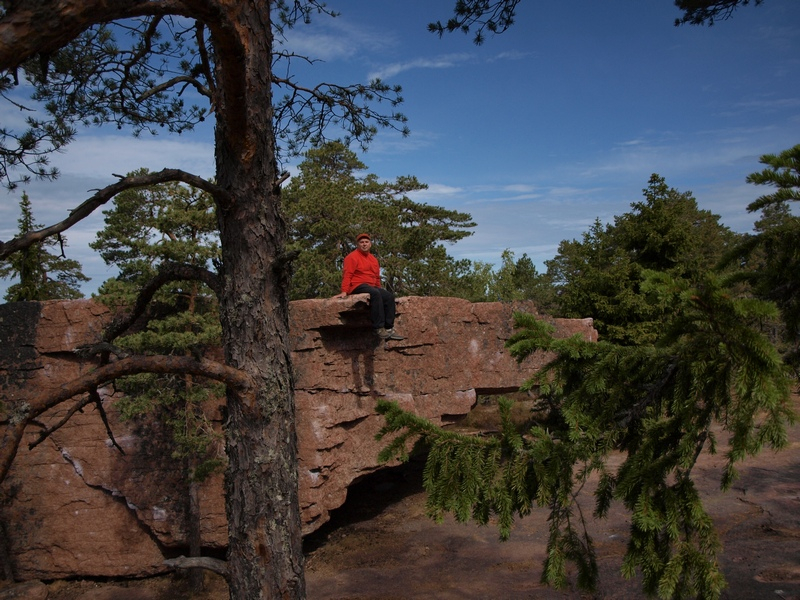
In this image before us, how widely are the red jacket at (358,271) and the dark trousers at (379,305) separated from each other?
8cm

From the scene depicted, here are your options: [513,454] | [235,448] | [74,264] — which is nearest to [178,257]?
[235,448]

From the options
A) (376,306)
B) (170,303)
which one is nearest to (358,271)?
(376,306)

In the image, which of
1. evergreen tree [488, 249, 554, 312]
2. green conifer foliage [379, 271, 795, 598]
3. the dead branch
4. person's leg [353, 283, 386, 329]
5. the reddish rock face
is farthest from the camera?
evergreen tree [488, 249, 554, 312]

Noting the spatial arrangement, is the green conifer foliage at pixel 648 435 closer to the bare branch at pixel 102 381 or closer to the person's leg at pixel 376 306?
the bare branch at pixel 102 381

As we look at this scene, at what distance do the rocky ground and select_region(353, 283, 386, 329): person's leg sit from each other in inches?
133

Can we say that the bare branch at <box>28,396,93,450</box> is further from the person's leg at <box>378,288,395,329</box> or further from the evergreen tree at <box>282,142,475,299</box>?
the evergreen tree at <box>282,142,475,299</box>

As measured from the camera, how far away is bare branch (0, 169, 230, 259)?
299 centimetres

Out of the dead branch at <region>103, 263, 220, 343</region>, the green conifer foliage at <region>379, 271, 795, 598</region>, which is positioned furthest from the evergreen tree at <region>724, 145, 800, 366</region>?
the dead branch at <region>103, 263, 220, 343</region>

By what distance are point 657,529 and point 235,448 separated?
2.64 metres

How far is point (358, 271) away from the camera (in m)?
8.10

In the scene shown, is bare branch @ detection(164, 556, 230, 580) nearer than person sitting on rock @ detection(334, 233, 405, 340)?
Yes

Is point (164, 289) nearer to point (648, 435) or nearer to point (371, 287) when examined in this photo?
point (371, 287)

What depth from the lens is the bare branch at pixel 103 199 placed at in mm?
2990

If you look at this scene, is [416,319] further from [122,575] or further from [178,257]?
[122,575]
